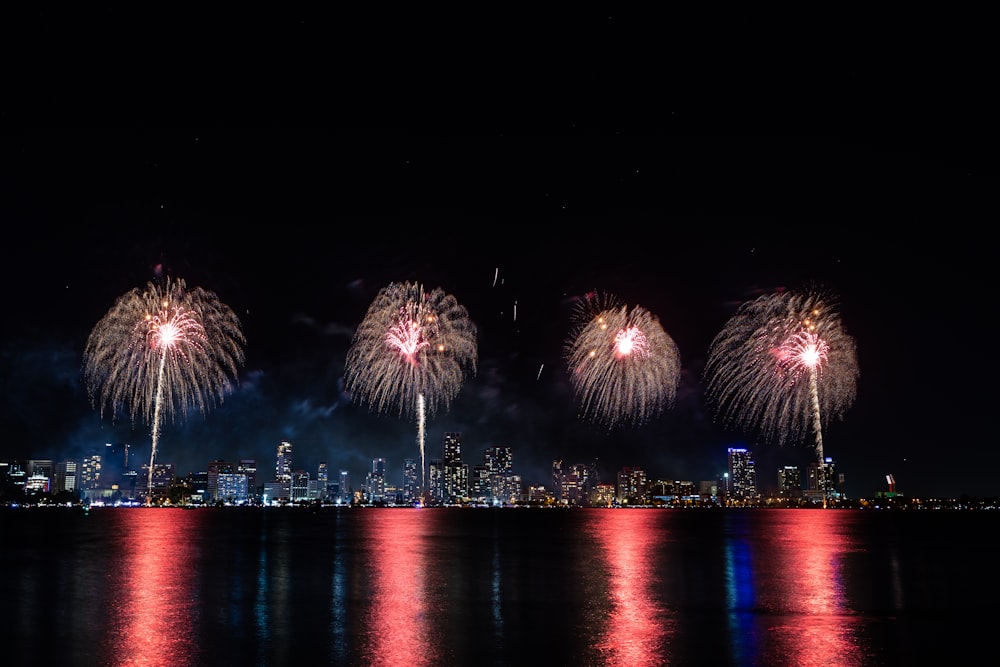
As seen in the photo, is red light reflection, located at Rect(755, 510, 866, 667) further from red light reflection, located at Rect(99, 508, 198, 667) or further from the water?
red light reflection, located at Rect(99, 508, 198, 667)

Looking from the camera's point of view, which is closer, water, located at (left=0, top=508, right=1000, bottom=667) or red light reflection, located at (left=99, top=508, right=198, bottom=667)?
red light reflection, located at (left=99, top=508, right=198, bottom=667)

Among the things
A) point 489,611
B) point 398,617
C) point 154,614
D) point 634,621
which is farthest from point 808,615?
point 154,614

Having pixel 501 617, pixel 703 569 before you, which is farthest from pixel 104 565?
pixel 703 569

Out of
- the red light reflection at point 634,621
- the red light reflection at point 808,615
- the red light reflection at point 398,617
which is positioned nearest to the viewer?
the red light reflection at point 398,617

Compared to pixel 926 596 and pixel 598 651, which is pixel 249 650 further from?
pixel 926 596

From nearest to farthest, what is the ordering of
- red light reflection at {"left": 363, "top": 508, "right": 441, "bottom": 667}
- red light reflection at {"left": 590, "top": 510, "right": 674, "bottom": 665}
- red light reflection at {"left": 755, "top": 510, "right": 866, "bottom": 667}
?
1. red light reflection at {"left": 363, "top": 508, "right": 441, "bottom": 667}
2. red light reflection at {"left": 590, "top": 510, "right": 674, "bottom": 665}
3. red light reflection at {"left": 755, "top": 510, "right": 866, "bottom": 667}

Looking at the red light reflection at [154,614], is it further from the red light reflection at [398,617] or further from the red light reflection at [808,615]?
the red light reflection at [808,615]

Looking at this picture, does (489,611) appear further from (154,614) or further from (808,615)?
(154,614)

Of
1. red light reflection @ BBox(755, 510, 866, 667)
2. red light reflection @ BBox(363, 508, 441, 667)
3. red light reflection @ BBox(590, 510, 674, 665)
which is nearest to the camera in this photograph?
red light reflection @ BBox(363, 508, 441, 667)

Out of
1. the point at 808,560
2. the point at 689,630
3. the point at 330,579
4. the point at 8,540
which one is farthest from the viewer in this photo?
the point at 8,540

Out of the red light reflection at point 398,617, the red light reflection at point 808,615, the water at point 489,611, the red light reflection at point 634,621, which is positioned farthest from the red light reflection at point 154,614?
the red light reflection at point 808,615

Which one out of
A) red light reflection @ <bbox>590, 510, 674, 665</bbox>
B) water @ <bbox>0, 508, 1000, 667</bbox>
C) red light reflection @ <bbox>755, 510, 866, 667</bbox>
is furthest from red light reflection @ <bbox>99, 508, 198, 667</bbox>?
red light reflection @ <bbox>755, 510, 866, 667</bbox>
